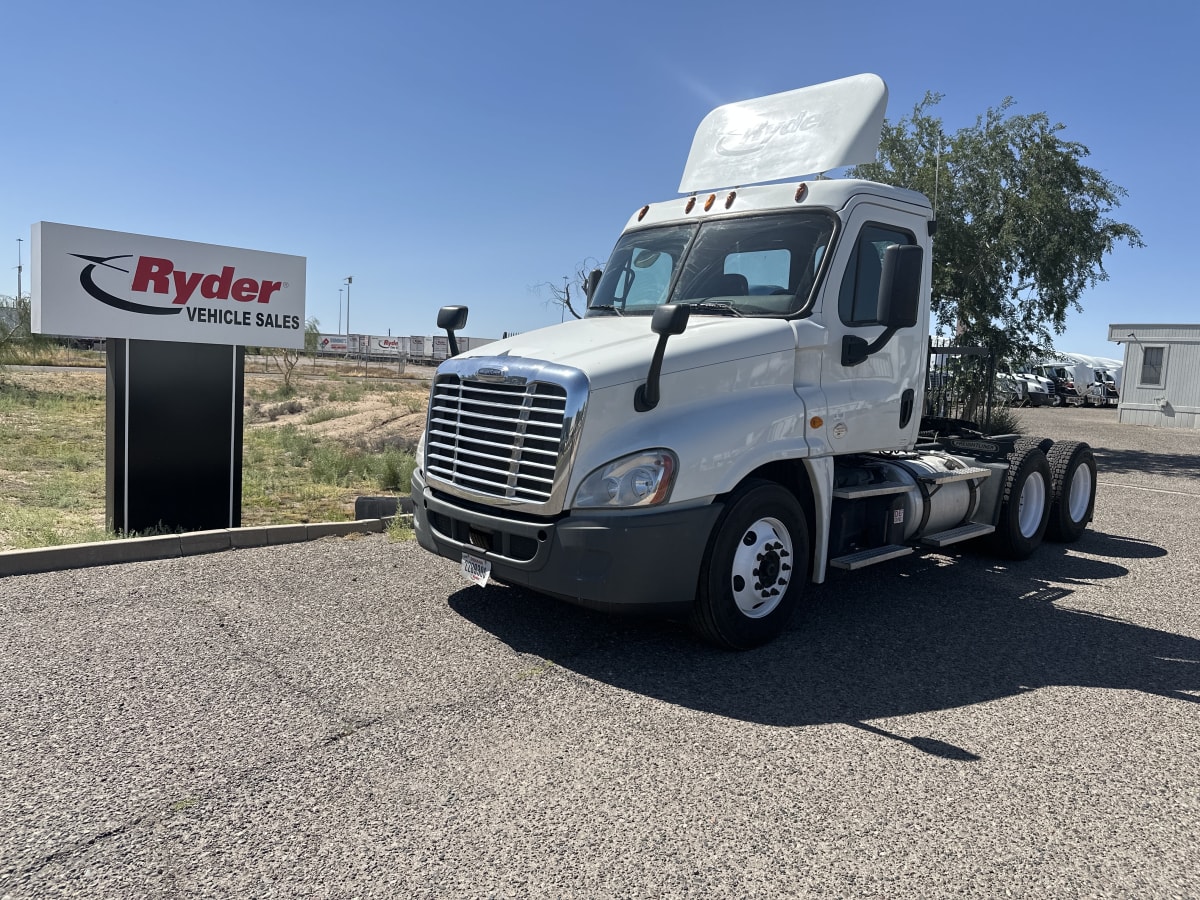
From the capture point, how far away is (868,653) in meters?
5.30

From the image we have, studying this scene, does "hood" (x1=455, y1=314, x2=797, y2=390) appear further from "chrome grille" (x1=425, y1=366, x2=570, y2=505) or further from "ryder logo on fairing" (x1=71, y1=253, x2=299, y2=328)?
"ryder logo on fairing" (x1=71, y1=253, x2=299, y2=328)

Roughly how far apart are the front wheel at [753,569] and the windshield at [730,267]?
4.22 ft

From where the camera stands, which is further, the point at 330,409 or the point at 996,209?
the point at 330,409

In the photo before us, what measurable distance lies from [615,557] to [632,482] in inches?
15.8

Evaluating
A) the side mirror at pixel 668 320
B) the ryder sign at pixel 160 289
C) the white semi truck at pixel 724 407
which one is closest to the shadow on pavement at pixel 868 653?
the white semi truck at pixel 724 407

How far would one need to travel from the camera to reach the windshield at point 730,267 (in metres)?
5.64

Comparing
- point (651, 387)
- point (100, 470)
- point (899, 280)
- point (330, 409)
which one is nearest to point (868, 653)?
point (651, 387)

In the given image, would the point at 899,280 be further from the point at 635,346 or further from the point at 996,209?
the point at 996,209

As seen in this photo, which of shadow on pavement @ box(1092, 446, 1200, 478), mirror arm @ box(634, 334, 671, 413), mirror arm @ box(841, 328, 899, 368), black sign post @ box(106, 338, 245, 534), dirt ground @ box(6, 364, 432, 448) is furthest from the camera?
dirt ground @ box(6, 364, 432, 448)

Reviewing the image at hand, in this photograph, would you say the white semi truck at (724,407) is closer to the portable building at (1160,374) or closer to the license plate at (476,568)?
the license plate at (476,568)

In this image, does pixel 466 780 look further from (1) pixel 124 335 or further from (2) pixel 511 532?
(1) pixel 124 335

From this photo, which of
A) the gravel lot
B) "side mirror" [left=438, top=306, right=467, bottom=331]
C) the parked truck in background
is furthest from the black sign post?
the parked truck in background

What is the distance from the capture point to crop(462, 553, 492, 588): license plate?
5035 mm

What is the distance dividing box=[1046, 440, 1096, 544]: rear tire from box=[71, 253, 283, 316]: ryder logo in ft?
26.1
